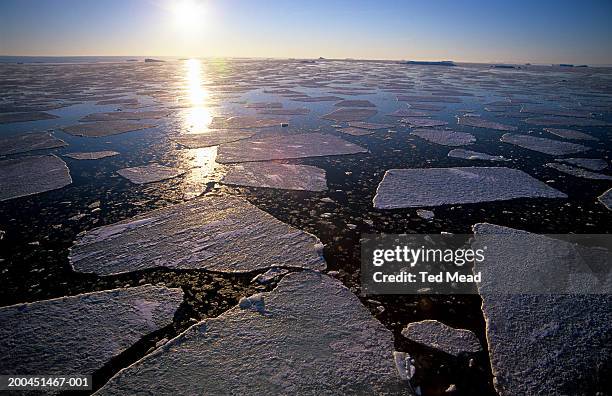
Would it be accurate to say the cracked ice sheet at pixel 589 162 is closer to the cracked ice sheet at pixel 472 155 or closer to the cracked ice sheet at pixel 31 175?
the cracked ice sheet at pixel 472 155

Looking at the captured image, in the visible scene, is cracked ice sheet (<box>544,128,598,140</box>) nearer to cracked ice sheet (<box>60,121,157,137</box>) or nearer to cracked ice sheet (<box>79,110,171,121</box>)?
cracked ice sheet (<box>60,121,157,137</box>)

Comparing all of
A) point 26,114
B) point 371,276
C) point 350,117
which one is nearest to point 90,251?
point 371,276

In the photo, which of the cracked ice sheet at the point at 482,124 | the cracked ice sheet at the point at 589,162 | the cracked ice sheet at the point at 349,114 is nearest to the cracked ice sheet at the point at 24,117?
the cracked ice sheet at the point at 349,114

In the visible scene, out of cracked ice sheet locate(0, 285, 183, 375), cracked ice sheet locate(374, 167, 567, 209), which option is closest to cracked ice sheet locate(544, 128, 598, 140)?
cracked ice sheet locate(374, 167, 567, 209)

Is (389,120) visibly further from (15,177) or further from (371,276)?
(15,177)

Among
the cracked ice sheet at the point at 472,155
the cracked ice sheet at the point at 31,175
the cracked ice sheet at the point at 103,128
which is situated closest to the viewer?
the cracked ice sheet at the point at 31,175

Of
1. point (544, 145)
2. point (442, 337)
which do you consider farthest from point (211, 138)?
point (544, 145)
